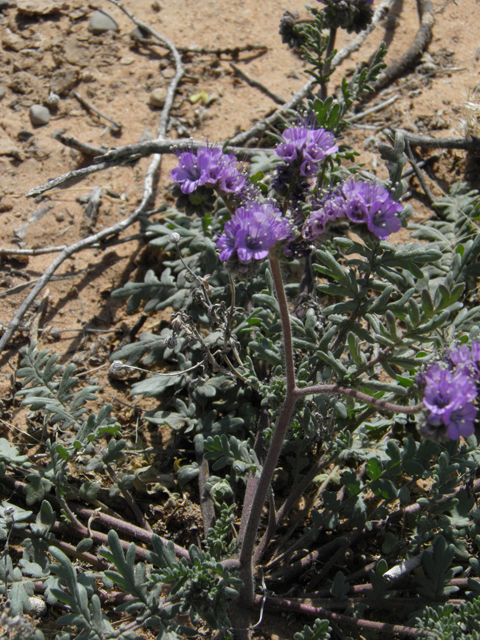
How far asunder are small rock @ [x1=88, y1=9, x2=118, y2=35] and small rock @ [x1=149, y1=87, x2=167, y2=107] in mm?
1123

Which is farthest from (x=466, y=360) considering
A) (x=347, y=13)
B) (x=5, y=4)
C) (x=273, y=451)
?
(x=5, y=4)

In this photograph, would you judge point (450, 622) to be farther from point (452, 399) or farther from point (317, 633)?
point (452, 399)

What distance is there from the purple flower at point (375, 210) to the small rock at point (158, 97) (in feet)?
11.6

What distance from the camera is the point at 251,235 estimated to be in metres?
2.18

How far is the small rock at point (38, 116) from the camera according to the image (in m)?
5.12

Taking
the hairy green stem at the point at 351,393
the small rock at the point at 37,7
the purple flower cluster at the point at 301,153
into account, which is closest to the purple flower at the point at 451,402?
the hairy green stem at the point at 351,393

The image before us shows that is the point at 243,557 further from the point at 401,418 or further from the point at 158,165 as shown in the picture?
the point at 158,165

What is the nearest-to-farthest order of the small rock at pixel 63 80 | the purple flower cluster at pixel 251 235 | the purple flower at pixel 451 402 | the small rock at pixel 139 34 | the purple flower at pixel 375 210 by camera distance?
the purple flower at pixel 451 402 < the purple flower cluster at pixel 251 235 < the purple flower at pixel 375 210 < the small rock at pixel 63 80 < the small rock at pixel 139 34

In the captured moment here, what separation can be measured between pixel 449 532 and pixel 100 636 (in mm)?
1650

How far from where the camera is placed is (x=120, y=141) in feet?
16.6

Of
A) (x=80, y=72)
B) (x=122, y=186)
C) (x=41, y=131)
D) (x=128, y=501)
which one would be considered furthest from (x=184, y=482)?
(x=80, y=72)

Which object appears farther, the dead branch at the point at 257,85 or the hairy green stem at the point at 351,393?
the dead branch at the point at 257,85

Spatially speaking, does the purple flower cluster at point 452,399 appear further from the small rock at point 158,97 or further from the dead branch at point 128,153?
the small rock at point 158,97

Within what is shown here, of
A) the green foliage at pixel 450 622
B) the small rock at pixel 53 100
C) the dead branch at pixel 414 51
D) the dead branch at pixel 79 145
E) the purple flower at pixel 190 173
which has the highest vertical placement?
the dead branch at pixel 414 51
